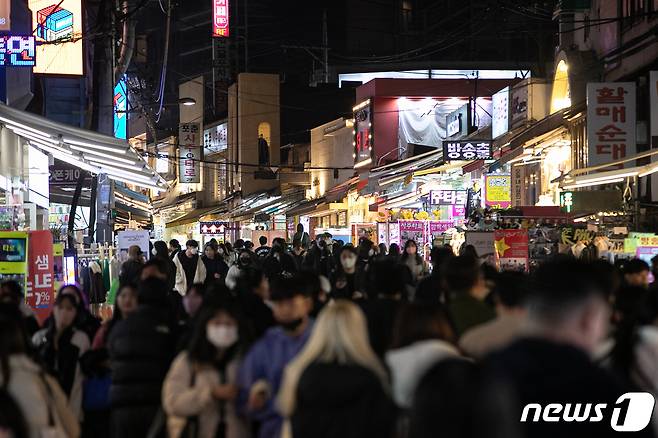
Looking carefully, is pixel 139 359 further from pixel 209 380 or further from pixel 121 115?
pixel 121 115

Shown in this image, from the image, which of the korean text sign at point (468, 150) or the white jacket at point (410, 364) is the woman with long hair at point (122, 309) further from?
the korean text sign at point (468, 150)

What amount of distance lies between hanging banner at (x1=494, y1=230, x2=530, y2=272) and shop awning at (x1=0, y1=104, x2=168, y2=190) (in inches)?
254

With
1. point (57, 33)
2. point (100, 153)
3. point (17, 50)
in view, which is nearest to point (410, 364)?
point (17, 50)

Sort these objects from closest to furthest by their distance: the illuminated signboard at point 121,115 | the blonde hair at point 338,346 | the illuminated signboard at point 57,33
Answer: the blonde hair at point 338,346 < the illuminated signboard at point 57,33 < the illuminated signboard at point 121,115

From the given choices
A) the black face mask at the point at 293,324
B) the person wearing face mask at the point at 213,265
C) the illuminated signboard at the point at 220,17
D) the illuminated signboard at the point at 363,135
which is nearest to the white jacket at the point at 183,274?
the person wearing face mask at the point at 213,265

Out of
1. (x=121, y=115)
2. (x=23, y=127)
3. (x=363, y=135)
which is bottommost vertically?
(x=23, y=127)

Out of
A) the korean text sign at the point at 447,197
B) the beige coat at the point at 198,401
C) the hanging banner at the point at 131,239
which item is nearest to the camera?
the beige coat at the point at 198,401

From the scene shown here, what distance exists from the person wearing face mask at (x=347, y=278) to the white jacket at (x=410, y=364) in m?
6.94

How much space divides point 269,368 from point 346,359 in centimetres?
128

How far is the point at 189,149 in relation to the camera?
7188 cm

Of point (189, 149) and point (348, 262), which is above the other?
point (189, 149)

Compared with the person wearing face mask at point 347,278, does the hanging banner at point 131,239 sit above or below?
above

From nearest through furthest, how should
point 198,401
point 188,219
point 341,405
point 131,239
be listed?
1. point 341,405
2. point 198,401
3. point 131,239
4. point 188,219

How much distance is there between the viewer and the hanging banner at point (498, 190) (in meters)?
34.4
